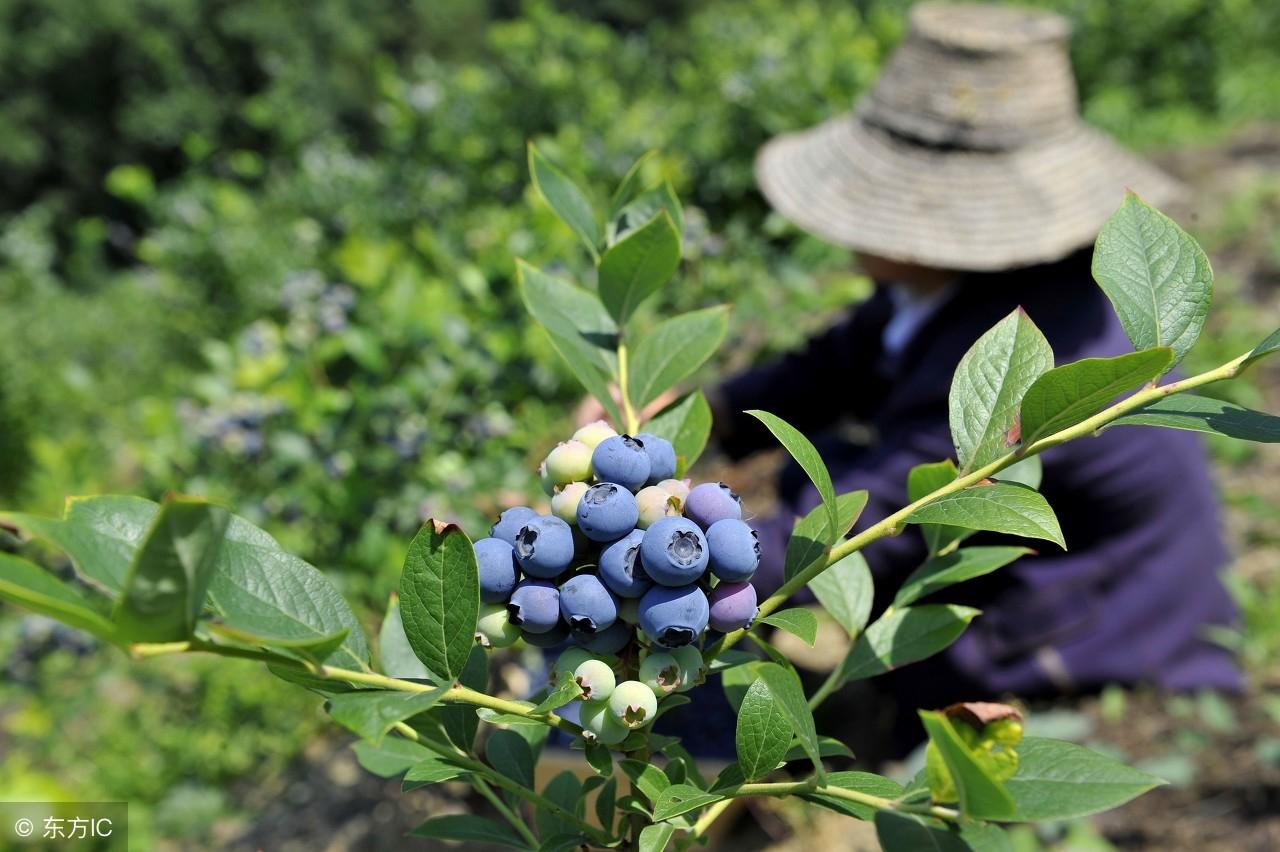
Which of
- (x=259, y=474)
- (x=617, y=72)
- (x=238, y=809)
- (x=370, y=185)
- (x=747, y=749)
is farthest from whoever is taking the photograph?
(x=617, y=72)

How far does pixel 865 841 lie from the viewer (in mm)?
1877

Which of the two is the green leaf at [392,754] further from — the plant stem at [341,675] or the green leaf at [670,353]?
the green leaf at [670,353]

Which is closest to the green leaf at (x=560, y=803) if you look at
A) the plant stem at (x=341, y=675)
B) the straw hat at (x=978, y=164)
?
the plant stem at (x=341, y=675)

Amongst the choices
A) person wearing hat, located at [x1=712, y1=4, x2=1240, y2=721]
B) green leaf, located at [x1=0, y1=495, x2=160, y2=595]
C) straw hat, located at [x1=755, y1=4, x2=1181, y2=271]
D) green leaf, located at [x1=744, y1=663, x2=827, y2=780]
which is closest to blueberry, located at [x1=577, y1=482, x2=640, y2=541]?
green leaf, located at [x1=744, y1=663, x2=827, y2=780]

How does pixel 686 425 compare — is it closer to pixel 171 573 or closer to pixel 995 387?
pixel 995 387

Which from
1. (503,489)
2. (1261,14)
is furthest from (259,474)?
(1261,14)

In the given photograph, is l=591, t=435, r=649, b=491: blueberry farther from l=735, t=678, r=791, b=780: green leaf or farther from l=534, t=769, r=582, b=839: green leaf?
l=534, t=769, r=582, b=839: green leaf

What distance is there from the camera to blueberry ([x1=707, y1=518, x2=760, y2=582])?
0.50 metres

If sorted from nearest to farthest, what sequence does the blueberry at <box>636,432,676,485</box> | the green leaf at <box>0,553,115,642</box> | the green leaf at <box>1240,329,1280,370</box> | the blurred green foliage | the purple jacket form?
the green leaf at <box>0,553,115,642</box>, the green leaf at <box>1240,329,1280,370</box>, the blueberry at <box>636,432,676,485</box>, the purple jacket, the blurred green foliage

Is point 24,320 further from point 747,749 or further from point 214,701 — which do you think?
point 747,749

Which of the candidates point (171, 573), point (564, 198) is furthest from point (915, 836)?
point (564, 198)

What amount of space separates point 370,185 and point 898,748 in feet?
10.2

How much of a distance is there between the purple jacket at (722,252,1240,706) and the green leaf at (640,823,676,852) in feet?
3.96

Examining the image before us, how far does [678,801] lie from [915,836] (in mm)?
117
